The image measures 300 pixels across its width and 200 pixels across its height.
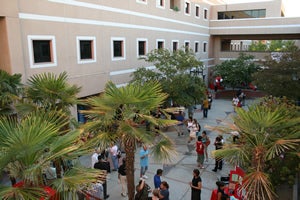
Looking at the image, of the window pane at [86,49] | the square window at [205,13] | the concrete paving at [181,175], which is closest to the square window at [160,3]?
the window pane at [86,49]

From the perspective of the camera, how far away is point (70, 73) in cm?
1378

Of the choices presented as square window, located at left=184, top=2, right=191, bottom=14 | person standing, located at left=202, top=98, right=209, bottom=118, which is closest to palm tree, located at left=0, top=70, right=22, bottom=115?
person standing, located at left=202, top=98, right=209, bottom=118

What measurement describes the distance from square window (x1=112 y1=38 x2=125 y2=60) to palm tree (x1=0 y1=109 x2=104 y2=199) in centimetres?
1297

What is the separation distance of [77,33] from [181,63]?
5877mm

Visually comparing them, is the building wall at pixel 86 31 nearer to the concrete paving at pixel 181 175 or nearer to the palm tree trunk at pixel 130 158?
the concrete paving at pixel 181 175

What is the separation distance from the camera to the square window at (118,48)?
54.8ft

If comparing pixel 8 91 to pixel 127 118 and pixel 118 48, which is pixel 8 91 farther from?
pixel 118 48

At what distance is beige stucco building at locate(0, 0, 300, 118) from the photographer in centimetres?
1110

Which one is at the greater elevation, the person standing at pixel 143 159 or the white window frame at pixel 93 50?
Result: the white window frame at pixel 93 50

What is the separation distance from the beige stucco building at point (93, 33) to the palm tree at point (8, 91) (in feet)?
5.40

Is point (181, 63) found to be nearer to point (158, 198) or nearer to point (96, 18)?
point (96, 18)

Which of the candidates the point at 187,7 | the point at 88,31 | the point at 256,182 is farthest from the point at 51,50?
the point at 187,7

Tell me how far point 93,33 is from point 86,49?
39.9 inches

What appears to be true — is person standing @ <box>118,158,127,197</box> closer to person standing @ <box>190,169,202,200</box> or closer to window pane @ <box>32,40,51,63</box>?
person standing @ <box>190,169,202,200</box>
